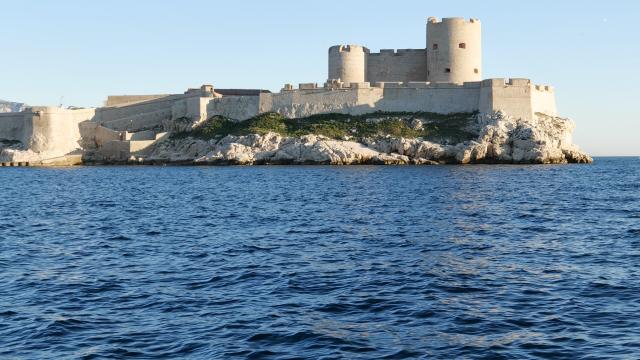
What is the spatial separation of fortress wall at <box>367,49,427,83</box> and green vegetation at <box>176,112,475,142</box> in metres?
8.43

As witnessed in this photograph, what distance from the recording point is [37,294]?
15953 mm

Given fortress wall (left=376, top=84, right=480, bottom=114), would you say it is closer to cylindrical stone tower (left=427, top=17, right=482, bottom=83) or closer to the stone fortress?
the stone fortress

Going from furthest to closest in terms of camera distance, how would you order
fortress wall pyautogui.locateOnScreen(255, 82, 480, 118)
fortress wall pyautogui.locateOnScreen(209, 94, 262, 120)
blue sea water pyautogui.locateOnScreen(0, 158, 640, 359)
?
fortress wall pyautogui.locateOnScreen(209, 94, 262, 120) < fortress wall pyautogui.locateOnScreen(255, 82, 480, 118) < blue sea water pyautogui.locateOnScreen(0, 158, 640, 359)

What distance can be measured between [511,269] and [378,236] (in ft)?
20.7

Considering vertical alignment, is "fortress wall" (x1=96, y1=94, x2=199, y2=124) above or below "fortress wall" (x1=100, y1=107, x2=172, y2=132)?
above

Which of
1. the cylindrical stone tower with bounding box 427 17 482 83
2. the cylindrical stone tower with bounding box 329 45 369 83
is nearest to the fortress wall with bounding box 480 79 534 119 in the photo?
the cylindrical stone tower with bounding box 427 17 482 83

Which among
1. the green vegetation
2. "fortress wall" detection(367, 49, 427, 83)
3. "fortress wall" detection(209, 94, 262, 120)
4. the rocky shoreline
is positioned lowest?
the rocky shoreline

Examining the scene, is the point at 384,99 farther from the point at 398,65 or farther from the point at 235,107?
the point at 235,107

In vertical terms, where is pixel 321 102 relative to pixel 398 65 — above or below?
below

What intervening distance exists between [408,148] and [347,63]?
53.3 ft

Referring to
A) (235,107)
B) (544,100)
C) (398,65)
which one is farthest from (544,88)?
(235,107)

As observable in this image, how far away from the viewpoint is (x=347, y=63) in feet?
274

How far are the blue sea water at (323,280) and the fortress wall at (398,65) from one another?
49990 millimetres

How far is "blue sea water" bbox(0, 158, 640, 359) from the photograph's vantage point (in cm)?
1256
